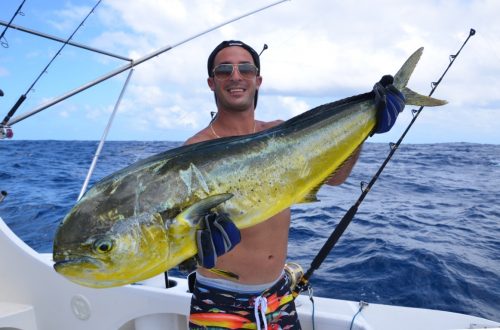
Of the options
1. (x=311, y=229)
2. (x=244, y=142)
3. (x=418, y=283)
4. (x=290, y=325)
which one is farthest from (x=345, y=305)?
(x=311, y=229)

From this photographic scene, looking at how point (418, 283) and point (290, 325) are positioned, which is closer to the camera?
point (290, 325)

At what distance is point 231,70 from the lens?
7.44 ft

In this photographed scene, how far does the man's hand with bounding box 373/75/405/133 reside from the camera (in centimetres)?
206

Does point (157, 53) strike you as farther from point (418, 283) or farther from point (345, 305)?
point (418, 283)

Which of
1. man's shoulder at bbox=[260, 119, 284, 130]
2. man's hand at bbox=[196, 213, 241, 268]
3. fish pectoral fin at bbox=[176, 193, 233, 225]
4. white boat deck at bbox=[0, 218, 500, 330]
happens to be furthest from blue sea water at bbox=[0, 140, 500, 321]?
fish pectoral fin at bbox=[176, 193, 233, 225]

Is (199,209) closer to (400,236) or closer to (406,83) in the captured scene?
(406,83)

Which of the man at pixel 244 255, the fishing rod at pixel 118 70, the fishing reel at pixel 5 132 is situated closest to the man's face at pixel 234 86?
the man at pixel 244 255

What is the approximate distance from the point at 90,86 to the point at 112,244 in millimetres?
2598

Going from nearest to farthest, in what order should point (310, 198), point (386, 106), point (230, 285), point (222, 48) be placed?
point (310, 198) → point (386, 106) → point (230, 285) → point (222, 48)

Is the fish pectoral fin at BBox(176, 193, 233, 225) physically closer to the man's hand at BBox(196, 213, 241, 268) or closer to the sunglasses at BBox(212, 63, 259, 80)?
the man's hand at BBox(196, 213, 241, 268)

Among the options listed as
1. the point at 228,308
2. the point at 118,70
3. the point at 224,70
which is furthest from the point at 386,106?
the point at 118,70

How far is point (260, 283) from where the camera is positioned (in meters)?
2.23

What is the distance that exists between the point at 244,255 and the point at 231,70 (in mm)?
1012

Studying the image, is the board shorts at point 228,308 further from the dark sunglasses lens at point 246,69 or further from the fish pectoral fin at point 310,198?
the dark sunglasses lens at point 246,69
